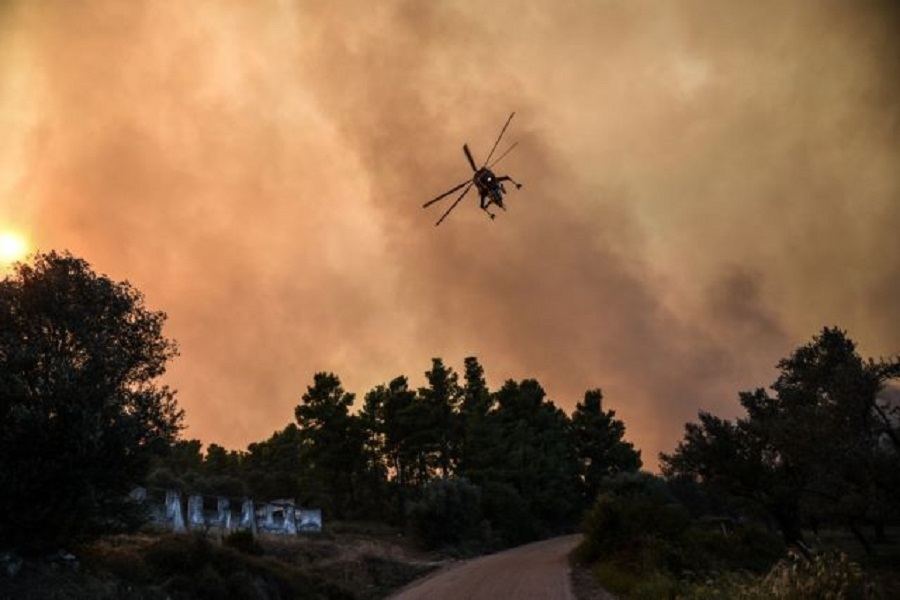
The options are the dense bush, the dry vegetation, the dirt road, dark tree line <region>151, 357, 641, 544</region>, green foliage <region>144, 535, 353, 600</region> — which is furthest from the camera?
dark tree line <region>151, 357, 641, 544</region>

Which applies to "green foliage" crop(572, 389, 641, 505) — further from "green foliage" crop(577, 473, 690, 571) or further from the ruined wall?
"green foliage" crop(577, 473, 690, 571)

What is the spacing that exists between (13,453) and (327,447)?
5550cm

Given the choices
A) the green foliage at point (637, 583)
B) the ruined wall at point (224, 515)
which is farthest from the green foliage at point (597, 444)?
the green foliage at point (637, 583)

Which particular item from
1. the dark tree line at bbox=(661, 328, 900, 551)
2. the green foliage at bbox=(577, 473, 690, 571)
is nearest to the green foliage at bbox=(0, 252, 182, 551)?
the green foliage at bbox=(577, 473, 690, 571)

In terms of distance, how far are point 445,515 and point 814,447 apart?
3191 centimetres

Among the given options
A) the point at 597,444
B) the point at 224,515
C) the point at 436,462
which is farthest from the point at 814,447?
the point at 597,444

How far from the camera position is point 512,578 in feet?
86.6

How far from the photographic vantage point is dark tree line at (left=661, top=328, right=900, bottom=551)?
30.4 metres

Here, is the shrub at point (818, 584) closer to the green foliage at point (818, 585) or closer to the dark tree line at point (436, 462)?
the green foliage at point (818, 585)

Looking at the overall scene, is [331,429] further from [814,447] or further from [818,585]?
[818,585]

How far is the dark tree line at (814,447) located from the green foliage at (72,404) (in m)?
28.4

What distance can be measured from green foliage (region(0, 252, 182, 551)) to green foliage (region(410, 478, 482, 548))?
3318 centimetres

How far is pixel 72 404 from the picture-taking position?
18281 mm

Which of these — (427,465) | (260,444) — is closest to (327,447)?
(427,465)
